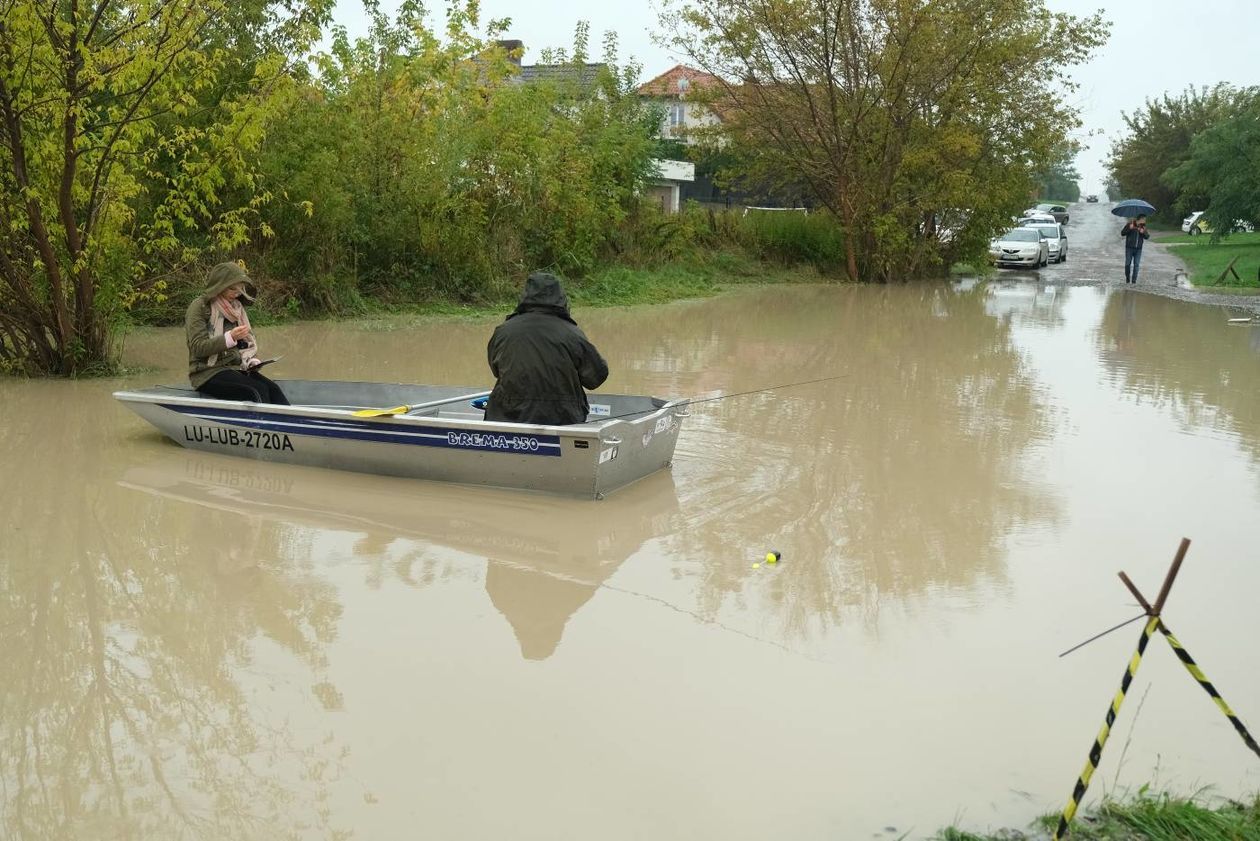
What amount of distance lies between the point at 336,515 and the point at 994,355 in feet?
37.7

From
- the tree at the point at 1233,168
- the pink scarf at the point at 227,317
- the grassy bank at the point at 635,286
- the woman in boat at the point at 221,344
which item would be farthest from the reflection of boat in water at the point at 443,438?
the tree at the point at 1233,168

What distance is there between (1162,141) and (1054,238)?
96.3 ft

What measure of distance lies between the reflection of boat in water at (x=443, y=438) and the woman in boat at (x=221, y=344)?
0.23 meters

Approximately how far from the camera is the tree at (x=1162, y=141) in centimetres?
6376

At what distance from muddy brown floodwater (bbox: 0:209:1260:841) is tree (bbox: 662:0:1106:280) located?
18.9 metres

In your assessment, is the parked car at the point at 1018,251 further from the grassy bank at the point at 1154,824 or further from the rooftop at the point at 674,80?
the grassy bank at the point at 1154,824

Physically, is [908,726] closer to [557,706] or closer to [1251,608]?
[557,706]

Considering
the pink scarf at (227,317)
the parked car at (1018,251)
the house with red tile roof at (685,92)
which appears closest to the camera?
the pink scarf at (227,317)

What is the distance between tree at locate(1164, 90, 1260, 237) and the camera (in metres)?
32.4

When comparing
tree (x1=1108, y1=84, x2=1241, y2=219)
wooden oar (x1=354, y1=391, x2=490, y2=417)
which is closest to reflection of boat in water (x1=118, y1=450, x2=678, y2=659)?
wooden oar (x1=354, y1=391, x2=490, y2=417)

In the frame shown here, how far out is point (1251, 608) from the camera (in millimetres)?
6289

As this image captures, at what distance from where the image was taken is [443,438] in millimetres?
8188

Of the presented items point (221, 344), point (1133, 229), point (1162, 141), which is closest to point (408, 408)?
point (221, 344)

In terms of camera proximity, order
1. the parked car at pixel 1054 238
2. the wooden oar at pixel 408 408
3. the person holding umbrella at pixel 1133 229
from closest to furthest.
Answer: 1. the wooden oar at pixel 408 408
2. the person holding umbrella at pixel 1133 229
3. the parked car at pixel 1054 238
